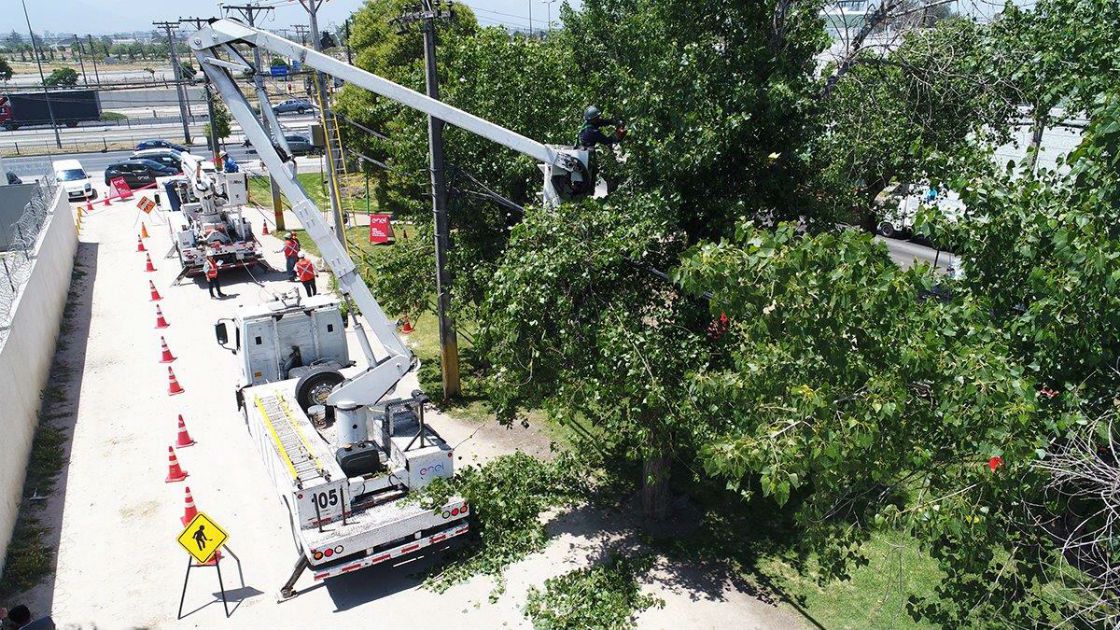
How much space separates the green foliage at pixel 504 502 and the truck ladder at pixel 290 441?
1427 millimetres

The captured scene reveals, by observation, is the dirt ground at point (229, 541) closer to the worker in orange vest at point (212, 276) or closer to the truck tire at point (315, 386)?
the truck tire at point (315, 386)

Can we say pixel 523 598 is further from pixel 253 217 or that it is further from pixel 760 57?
pixel 253 217

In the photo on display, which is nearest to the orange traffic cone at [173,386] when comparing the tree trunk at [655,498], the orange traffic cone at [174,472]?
the orange traffic cone at [174,472]

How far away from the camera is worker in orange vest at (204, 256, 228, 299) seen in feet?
71.3

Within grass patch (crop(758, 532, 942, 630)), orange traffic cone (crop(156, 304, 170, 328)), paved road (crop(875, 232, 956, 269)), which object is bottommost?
grass patch (crop(758, 532, 942, 630))

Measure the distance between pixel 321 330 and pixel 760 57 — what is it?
8.64 m

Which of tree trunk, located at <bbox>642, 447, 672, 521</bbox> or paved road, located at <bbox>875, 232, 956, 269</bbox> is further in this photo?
paved road, located at <bbox>875, 232, 956, 269</bbox>

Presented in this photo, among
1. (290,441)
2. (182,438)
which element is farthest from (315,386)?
(182,438)

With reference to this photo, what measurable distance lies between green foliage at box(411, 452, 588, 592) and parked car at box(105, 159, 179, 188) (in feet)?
113

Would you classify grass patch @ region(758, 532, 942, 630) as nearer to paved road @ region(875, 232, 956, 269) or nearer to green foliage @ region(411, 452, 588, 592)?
green foliage @ region(411, 452, 588, 592)

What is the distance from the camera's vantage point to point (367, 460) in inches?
411

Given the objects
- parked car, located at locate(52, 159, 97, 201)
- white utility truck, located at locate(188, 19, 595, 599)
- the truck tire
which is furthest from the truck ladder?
parked car, located at locate(52, 159, 97, 201)

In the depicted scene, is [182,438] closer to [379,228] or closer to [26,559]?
[26,559]

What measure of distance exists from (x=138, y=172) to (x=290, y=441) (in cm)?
3488
